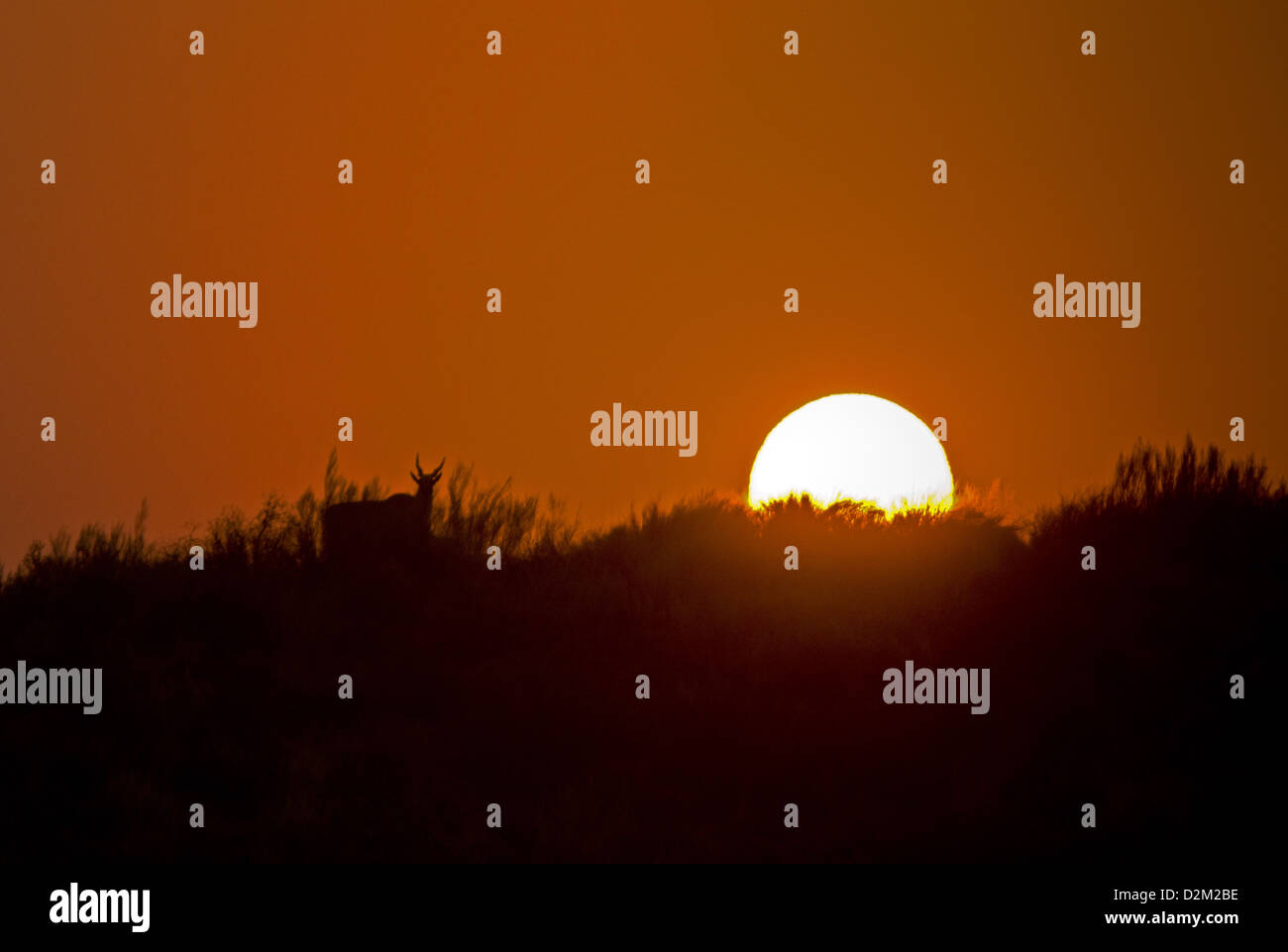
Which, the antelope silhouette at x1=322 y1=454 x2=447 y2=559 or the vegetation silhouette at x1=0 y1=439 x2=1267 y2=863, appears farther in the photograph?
the antelope silhouette at x1=322 y1=454 x2=447 y2=559

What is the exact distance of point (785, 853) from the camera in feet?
42.4

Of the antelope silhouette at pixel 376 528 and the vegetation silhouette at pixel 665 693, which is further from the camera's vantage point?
the antelope silhouette at pixel 376 528

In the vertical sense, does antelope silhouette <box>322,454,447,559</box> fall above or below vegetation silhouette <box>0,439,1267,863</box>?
above

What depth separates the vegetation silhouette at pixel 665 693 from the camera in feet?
43.7

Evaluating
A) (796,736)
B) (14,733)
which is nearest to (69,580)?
(14,733)

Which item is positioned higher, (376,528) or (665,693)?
(376,528)

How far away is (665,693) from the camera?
1522 cm

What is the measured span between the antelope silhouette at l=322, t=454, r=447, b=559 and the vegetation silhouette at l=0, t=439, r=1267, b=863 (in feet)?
1.05

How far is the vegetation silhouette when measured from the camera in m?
13.3

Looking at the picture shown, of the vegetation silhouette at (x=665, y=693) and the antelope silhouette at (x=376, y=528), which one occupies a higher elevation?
the antelope silhouette at (x=376, y=528)

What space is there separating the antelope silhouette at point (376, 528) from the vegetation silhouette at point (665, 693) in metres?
0.32

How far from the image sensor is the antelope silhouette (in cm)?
1892

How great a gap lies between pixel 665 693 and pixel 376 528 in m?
5.79

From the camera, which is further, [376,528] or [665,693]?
[376,528]
